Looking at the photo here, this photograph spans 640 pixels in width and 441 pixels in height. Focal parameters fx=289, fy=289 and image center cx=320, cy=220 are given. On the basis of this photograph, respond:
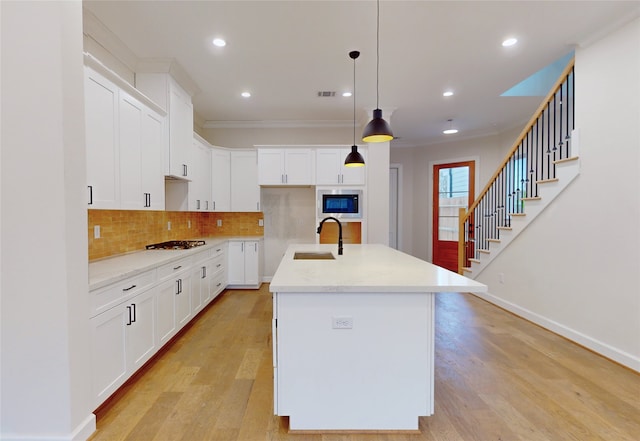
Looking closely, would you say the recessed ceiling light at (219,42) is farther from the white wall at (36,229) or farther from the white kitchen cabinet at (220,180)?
the white kitchen cabinet at (220,180)

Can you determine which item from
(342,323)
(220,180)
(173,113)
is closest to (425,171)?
(220,180)

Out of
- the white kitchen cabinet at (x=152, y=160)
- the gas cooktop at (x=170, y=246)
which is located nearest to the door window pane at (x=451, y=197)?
the gas cooktop at (x=170, y=246)

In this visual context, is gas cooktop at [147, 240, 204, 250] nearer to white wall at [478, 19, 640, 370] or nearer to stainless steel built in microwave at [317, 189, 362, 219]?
stainless steel built in microwave at [317, 189, 362, 219]

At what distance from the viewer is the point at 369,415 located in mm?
1635

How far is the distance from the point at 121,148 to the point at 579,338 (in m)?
4.49

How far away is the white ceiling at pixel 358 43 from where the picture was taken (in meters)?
2.33

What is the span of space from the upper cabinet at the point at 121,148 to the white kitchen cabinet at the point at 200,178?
2.74ft

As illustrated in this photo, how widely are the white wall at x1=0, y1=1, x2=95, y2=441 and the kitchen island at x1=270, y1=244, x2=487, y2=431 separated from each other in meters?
1.16

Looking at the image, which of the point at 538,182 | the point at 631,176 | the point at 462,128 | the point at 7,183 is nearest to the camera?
the point at 7,183

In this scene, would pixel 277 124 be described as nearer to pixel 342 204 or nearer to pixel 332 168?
pixel 332 168

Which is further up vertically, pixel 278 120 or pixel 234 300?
pixel 278 120

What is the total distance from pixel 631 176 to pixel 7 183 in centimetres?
430

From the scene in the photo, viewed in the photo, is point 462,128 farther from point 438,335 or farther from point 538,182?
point 438,335

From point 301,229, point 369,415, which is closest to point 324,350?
point 369,415
